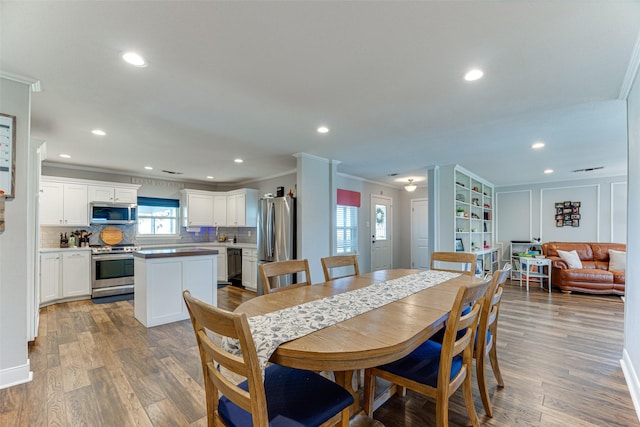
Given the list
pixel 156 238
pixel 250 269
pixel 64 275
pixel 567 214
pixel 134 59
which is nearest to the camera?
pixel 134 59

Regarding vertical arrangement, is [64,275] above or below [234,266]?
above

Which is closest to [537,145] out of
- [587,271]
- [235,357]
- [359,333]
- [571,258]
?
[587,271]

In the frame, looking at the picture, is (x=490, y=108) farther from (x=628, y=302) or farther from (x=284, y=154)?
(x=284, y=154)

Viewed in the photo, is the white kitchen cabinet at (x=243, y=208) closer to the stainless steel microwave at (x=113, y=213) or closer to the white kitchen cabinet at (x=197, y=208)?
the white kitchen cabinet at (x=197, y=208)

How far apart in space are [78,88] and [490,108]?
3645mm

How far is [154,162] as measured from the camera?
496 cm

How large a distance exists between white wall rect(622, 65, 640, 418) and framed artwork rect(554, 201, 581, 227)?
5.38 m

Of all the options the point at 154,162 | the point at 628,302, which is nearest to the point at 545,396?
the point at 628,302

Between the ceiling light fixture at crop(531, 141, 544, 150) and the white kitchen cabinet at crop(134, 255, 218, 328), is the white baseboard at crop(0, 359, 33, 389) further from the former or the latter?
the ceiling light fixture at crop(531, 141, 544, 150)

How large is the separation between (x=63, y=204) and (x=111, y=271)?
1421 mm

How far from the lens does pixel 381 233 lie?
7262 mm

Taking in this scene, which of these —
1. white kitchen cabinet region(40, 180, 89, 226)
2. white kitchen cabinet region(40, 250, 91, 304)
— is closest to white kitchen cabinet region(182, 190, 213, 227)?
white kitchen cabinet region(40, 180, 89, 226)

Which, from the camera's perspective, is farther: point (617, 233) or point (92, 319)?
point (617, 233)

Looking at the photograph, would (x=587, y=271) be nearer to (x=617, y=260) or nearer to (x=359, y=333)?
(x=617, y=260)
